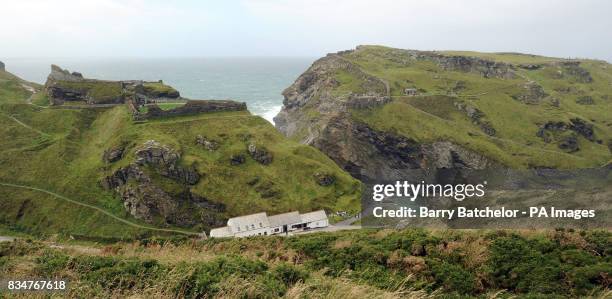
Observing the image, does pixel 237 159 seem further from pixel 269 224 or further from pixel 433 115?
pixel 433 115

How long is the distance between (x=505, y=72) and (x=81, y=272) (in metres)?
166

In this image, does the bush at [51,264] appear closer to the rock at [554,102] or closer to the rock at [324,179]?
the rock at [324,179]

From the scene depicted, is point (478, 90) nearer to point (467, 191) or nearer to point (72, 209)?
point (72, 209)

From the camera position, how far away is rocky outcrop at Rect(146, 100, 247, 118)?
264ft

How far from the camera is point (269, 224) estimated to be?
197 feet

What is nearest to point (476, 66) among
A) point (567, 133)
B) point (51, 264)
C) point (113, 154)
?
point (567, 133)

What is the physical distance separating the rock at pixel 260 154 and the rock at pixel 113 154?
66.6 ft

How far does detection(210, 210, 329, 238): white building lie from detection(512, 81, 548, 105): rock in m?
96.9

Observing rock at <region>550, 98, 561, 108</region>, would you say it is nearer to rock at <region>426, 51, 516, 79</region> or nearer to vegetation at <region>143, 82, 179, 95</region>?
rock at <region>426, 51, 516, 79</region>

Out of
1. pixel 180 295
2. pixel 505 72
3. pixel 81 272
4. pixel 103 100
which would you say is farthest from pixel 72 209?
pixel 505 72

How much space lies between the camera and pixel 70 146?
7319 cm

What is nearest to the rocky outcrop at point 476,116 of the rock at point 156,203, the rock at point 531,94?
the rock at point 531,94

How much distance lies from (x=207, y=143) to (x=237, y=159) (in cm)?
620

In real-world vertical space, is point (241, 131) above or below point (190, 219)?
→ above
